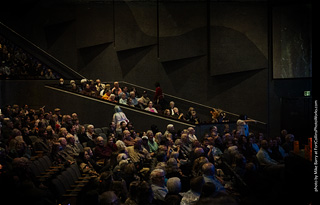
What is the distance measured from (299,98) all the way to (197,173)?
8220mm

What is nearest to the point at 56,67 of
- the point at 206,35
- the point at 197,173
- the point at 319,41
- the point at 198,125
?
the point at 206,35

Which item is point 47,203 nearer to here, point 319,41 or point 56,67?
point 319,41

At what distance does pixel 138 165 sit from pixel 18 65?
8.82 m

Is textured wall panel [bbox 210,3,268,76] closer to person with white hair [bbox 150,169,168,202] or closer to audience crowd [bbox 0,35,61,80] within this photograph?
audience crowd [bbox 0,35,61,80]

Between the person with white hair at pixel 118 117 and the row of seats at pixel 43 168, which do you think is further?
the person with white hair at pixel 118 117

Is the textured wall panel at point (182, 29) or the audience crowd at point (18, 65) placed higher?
the textured wall panel at point (182, 29)

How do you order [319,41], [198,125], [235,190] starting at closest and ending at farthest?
[319,41] < [235,190] < [198,125]

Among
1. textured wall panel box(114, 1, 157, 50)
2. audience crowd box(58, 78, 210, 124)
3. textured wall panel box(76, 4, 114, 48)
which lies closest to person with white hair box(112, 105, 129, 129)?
audience crowd box(58, 78, 210, 124)

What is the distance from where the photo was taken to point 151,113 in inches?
452

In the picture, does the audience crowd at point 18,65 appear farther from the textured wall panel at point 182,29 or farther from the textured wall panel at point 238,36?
the textured wall panel at point 238,36

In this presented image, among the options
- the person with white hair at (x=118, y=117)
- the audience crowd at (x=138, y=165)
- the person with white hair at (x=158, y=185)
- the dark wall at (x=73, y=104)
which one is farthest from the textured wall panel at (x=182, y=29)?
the person with white hair at (x=158, y=185)

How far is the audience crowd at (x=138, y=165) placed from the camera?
4.59 metres

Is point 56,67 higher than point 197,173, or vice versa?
point 56,67

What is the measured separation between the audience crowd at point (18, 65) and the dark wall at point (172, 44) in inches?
60.8
